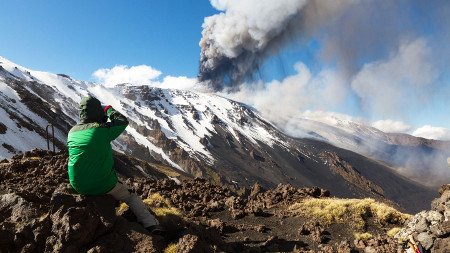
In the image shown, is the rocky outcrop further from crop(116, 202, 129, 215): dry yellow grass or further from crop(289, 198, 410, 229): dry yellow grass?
crop(116, 202, 129, 215): dry yellow grass

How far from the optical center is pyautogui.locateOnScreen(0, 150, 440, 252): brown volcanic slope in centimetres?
691

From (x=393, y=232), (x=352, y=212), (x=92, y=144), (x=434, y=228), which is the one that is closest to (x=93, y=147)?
(x=92, y=144)

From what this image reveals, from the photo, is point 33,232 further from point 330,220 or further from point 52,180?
point 330,220

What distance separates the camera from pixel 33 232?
6.88 metres

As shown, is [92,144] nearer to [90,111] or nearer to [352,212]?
[90,111]

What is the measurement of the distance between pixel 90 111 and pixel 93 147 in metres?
0.70

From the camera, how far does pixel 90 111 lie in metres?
7.54

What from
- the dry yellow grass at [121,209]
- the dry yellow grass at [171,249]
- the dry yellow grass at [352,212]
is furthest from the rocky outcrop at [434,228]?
the dry yellow grass at [121,209]

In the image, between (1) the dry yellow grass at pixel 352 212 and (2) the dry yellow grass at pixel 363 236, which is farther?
(1) the dry yellow grass at pixel 352 212

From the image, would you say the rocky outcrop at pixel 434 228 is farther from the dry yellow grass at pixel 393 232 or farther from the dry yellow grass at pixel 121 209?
the dry yellow grass at pixel 121 209

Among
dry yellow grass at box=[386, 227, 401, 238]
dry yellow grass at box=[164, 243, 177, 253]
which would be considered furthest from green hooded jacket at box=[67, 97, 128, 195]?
dry yellow grass at box=[386, 227, 401, 238]

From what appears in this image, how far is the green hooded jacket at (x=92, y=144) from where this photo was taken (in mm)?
7438

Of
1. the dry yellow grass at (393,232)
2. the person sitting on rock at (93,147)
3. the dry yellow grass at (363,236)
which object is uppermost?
the dry yellow grass at (393,232)

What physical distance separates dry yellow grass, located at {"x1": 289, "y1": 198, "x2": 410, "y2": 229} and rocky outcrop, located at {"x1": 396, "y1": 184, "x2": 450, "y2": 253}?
83.8 inches
